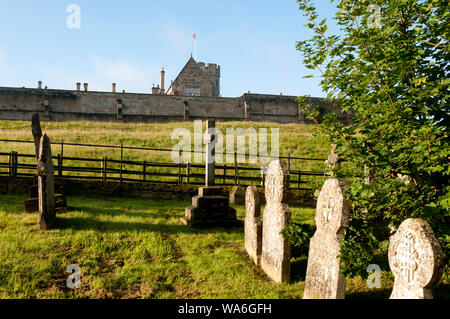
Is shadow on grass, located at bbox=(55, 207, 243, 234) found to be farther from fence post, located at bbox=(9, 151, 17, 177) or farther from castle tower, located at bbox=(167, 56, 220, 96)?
castle tower, located at bbox=(167, 56, 220, 96)

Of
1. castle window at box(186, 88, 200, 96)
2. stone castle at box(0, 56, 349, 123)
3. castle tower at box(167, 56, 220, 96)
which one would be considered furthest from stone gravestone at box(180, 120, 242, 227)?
castle window at box(186, 88, 200, 96)

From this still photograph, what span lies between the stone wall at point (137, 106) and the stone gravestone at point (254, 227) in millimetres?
30642

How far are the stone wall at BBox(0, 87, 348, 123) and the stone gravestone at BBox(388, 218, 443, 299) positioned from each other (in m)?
33.6

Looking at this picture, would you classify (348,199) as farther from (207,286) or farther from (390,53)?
(207,286)

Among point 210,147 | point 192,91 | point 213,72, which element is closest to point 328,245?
point 210,147

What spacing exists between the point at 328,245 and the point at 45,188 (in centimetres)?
676

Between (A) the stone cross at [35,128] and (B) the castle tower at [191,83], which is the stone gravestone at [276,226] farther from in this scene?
(B) the castle tower at [191,83]

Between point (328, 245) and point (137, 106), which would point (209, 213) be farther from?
point (137, 106)

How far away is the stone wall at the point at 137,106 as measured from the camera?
1384 inches

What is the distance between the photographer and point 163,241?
257 inches

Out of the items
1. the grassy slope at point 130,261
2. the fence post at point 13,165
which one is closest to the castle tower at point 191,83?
the fence post at point 13,165

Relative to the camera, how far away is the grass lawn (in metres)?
4.41

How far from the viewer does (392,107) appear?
2932 millimetres

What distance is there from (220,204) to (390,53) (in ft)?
20.6
